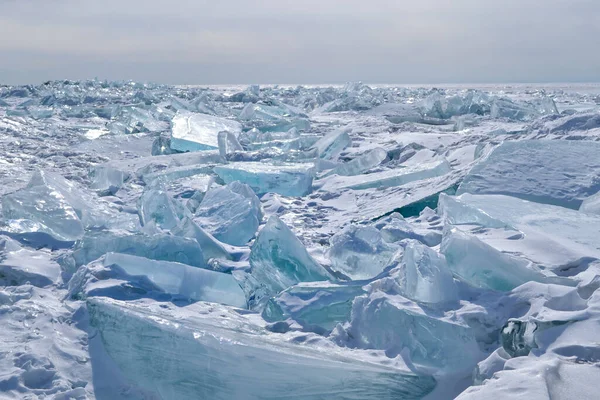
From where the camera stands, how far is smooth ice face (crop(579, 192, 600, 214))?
2.42 m

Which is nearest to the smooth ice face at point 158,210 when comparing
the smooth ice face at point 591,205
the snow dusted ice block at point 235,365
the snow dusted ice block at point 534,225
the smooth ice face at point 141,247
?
the smooth ice face at point 141,247

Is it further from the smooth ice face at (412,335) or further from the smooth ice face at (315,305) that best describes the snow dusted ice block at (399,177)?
the smooth ice face at (412,335)

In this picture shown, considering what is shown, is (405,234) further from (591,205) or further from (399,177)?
(399,177)

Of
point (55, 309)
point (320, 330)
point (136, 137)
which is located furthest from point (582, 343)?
point (136, 137)

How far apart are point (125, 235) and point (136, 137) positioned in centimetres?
462

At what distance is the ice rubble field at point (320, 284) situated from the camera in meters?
1.32

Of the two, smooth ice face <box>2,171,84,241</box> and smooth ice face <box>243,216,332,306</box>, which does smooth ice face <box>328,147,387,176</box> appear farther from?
smooth ice face <box>243,216,332,306</box>

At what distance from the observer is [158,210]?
107 inches

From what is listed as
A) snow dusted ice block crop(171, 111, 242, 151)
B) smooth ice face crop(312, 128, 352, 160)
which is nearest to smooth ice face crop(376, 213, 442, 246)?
smooth ice face crop(312, 128, 352, 160)

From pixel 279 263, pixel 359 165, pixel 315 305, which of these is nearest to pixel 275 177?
pixel 359 165

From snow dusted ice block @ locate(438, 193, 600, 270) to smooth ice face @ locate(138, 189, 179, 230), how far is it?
1.26m

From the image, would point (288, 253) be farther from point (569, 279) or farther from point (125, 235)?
point (569, 279)

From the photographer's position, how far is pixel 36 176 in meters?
3.04

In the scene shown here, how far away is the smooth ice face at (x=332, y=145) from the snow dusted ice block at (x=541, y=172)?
203 centimetres
